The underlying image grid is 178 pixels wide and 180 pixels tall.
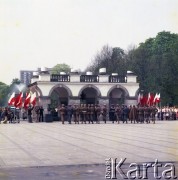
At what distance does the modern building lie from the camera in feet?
146

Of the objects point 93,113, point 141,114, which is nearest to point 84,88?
point 93,113

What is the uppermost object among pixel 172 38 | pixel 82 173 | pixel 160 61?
pixel 172 38

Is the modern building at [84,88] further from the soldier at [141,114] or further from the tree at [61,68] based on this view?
the tree at [61,68]

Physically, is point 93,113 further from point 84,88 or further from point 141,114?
point 84,88

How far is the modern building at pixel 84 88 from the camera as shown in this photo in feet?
146

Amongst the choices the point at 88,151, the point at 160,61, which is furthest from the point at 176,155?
the point at 160,61

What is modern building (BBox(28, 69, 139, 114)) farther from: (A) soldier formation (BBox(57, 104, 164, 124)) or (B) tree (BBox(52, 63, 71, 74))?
(B) tree (BBox(52, 63, 71, 74))

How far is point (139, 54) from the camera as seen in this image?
71062 mm

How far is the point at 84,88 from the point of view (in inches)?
1800

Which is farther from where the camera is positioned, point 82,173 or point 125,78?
point 125,78

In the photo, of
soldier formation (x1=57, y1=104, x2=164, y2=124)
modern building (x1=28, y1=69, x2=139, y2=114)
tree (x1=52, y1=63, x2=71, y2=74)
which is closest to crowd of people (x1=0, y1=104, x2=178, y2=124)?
soldier formation (x1=57, y1=104, x2=164, y2=124)

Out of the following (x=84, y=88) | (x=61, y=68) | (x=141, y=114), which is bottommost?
(x=141, y=114)

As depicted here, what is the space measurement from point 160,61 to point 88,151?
172 feet

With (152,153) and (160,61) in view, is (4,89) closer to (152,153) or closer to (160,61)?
(160,61)
